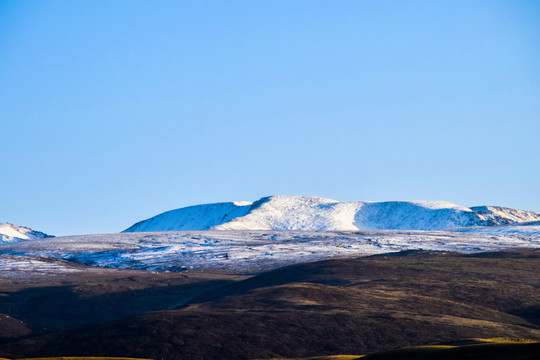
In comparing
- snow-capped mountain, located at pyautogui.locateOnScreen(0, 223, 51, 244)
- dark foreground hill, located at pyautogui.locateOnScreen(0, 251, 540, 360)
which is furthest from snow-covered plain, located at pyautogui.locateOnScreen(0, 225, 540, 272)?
snow-capped mountain, located at pyautogui.locateOnScreen(0, 223, 51, 244)

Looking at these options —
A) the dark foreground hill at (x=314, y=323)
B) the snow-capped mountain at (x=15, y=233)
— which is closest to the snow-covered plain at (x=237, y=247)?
the dark foreground hill at (x=314, y=323)

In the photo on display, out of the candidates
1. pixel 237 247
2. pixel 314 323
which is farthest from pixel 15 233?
pixel 314 323

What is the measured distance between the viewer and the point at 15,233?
170750 millimetres

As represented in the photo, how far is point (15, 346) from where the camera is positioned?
42.0 metres

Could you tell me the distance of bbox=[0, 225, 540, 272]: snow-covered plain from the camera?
9388 centimetres

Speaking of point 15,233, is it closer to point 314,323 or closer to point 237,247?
point 237,247

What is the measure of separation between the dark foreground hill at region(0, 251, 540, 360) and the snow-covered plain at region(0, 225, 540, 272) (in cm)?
2919

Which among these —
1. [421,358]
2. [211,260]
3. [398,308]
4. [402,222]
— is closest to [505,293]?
[398,308]

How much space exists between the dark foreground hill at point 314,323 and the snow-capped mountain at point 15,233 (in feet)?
374

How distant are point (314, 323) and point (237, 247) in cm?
6372

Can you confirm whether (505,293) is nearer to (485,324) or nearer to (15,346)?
(485,324)

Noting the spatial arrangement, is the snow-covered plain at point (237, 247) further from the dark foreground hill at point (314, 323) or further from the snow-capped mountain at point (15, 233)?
the snow-capped mountain at point (15, 233)

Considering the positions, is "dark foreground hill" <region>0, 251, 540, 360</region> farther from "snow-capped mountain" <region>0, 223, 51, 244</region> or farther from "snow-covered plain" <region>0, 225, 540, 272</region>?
"snow-capped mountain" <region>0, 223, 51, 244</region>

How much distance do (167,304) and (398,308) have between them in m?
23.5
